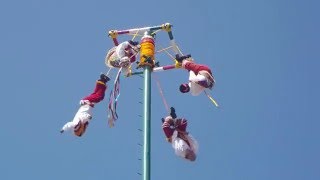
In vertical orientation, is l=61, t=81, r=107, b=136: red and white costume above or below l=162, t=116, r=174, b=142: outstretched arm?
above

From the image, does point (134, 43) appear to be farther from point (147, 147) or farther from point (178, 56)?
point (147, 147)

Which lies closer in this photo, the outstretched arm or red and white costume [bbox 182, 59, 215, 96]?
the outstretched arm

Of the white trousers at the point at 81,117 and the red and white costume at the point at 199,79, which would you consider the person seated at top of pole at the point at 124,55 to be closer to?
the white trousers at the point at 81,117

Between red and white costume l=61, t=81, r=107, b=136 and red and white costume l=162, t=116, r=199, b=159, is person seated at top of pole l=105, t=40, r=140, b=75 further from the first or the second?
red and white costume l=162, t=116, r=199, b=159

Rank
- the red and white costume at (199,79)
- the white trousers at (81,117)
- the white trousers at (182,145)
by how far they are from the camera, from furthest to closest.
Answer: the red and white costume at (199,79), the white trousers at (81,117), the white trousers at (182,145)

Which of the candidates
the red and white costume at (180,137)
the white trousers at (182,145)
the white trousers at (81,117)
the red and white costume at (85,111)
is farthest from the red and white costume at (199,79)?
the white trousers at (81,117)

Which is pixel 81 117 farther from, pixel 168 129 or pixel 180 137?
→ pixel 180 137

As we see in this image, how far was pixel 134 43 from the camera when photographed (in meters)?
14.4

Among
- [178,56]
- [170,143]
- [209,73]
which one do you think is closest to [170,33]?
[178,56]

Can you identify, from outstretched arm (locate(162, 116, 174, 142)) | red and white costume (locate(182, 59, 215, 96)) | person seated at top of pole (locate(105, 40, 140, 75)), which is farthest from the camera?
person seated at top of pole (locate(105, 40, 140, 75))

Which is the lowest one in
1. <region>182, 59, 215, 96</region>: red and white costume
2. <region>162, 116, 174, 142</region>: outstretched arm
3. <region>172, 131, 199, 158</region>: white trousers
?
<region>172, 131, 199, 158</region>: white trousers

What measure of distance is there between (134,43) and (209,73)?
7.10ft

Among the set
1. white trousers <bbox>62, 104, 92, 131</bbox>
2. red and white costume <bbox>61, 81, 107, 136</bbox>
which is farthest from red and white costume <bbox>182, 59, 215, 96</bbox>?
white trousers <bbox>62, 104, 92, 131</bbox>

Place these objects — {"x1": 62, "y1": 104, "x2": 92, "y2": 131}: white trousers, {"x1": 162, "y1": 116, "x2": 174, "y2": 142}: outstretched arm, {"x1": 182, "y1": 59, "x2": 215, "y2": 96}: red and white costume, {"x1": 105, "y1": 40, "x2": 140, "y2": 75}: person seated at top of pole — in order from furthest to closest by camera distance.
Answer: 1. {"x1": 105, "y1": 40, "x2": 140, "y2": 75}: person seated at top of pole
2. {"x1": 182, "y1": 59, "x2": 215, "y2": 96}: red and white costume
3. {"x1": 62, "y1": 104, "x2": 92, "y2": 131}: white trousers
4. {"x1": 162, "y1": 116, "x2": 174, "y2": 142}: outstretched arm
